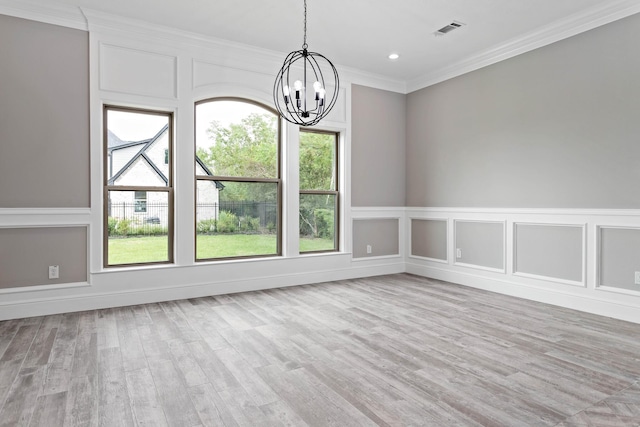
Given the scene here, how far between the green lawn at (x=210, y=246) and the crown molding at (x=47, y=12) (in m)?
2.24

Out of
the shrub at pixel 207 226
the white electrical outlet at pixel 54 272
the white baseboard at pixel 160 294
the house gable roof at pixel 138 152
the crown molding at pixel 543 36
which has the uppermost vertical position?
the crown molding at pixel 543 36

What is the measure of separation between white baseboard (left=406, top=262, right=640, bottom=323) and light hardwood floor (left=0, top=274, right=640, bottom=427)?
154 millimetres

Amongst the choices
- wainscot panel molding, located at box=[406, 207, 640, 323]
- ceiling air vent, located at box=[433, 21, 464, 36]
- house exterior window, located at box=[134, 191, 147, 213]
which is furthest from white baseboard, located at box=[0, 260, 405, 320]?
ceiling air vent, located at box=[433, 21, 464, 36]

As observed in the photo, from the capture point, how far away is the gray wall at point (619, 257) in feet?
11.9

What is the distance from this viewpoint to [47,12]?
3801 mm

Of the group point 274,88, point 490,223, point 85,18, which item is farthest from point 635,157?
point 85,18

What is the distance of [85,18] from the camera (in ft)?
13.0

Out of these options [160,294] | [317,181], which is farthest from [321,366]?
[317,181]

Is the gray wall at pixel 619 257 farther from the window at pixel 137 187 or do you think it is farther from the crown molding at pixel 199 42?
the window at pixel 137 187

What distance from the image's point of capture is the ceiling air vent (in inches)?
164

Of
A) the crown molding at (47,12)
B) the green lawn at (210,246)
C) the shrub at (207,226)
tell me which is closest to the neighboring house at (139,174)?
the green lawn at (210,246)

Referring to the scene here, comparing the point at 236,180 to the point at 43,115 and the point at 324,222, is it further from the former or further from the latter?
the point at 43,115

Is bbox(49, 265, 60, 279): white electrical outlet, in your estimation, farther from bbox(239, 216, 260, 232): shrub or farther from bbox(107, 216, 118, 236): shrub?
bbox(239, 216, 260, 232): shrub

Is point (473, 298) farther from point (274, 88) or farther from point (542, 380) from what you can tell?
point (274, 88)
